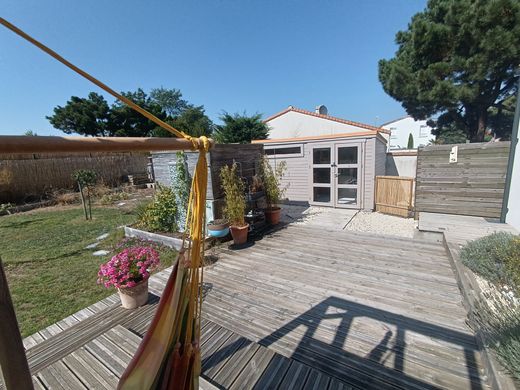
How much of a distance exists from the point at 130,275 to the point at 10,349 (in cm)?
198

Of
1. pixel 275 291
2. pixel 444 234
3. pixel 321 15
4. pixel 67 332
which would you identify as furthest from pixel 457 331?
pixel 321 15

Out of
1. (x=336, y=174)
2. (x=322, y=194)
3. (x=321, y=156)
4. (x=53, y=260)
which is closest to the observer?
(x=53, y=260)

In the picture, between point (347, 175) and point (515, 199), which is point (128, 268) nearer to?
point (347, 175)

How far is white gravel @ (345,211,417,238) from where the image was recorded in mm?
5102

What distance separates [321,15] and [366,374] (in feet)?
25.7

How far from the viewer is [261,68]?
1045 centimetres

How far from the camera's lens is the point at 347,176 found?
6.92 m

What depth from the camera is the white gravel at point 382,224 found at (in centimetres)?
510

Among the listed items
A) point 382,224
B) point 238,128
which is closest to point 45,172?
point 238,128

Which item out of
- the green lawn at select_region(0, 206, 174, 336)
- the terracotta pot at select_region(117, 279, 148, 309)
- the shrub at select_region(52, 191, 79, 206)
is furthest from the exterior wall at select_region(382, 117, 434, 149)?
the terracotta pot at select_region(117, 279, 148, 309)

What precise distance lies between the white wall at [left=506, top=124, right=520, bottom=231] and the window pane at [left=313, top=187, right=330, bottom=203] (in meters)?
3.89

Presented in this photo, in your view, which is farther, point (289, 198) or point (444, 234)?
point (289, 198)

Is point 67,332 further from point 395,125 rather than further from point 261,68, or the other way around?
point 395,125

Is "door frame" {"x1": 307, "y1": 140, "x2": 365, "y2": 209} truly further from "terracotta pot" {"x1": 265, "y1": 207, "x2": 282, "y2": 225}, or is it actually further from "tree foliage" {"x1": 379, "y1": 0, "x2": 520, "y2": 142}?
"tree foliage" {"x1": 379, "y1": 0, "x2": 520, "y2": 142}
